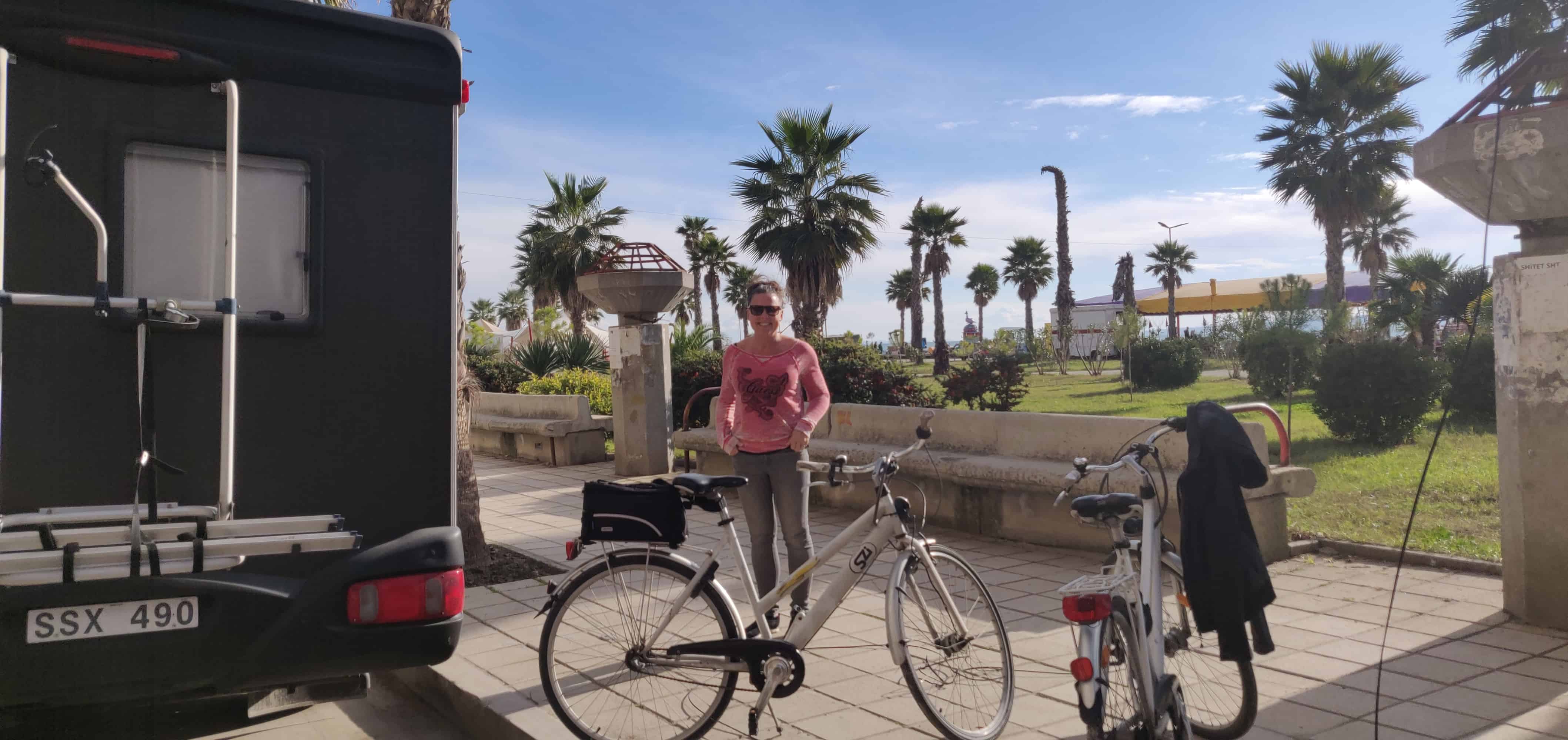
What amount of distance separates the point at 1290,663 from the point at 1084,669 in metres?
2.28

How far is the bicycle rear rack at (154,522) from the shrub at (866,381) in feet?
30.5

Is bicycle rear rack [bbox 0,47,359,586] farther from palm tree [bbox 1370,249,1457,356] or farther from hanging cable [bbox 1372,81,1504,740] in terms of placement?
palm tree [bbox 1370,249,1457,356]

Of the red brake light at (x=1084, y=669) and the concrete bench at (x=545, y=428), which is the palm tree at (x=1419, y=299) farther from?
the red brake light at (x=1084, y=669)

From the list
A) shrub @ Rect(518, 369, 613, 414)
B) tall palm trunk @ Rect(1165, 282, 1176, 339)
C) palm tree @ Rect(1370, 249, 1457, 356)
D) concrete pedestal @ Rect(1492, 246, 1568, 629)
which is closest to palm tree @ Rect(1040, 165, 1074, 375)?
tall palm trunk @ Rect(1165, 282, 1176, 339)

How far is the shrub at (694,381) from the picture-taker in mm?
14273

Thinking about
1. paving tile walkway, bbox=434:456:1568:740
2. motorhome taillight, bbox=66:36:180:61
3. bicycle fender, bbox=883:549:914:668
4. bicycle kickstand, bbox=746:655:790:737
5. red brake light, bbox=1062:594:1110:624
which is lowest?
paving tile walkway, bbox=434:456:1568:740

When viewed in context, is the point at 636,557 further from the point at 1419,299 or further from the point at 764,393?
the point at 1419,299

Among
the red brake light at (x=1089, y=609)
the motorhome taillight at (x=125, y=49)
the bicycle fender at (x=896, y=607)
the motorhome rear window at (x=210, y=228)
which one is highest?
the motorhome taillight at (x=125, y=49)

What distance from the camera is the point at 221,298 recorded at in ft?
10.5

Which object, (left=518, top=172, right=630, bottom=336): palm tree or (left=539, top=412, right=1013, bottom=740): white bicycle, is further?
(left=518, top=172, right=630, bottom=336): palm tree

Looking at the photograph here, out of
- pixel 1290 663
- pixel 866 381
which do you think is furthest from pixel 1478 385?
pixel 1290 663

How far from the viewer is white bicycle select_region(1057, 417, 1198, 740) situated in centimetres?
292

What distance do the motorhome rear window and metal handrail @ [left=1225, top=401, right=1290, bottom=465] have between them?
312cm

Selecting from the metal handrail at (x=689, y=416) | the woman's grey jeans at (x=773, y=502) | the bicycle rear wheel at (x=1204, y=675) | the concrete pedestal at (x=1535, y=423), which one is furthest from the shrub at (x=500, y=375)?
the bicycle rear wheel at (x=1204, y=675)
